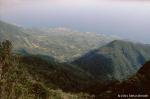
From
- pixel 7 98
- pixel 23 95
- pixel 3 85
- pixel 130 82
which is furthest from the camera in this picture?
pixel 130 82

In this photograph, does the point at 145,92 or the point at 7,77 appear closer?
the point at 7,77

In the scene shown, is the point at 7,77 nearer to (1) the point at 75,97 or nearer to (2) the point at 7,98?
(2) the point at 7,98

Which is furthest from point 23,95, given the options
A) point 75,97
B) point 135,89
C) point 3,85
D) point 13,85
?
point 135,89

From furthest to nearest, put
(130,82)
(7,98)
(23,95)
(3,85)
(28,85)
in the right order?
(130,82)
(28,85)
(23,95)
(7,98)
(3,85)

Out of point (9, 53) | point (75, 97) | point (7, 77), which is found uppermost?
point (9, 53)

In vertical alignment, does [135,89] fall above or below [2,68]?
below

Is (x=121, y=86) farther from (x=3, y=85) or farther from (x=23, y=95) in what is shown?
(x=3, y=85)

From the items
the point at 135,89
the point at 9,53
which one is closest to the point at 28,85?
the point at 9,53

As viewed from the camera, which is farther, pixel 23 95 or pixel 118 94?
pixel 118 94

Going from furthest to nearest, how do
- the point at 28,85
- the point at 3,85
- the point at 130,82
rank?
the point at 130,82 → the point at 28,85 → the point at 3,85
